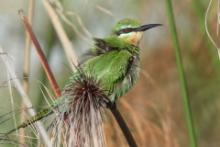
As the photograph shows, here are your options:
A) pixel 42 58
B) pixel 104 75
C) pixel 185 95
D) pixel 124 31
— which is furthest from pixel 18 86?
pixel 124 31

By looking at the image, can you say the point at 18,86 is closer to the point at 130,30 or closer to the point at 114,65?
the point at 114,65

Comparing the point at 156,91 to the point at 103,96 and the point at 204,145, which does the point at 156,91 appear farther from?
the point at 103,96

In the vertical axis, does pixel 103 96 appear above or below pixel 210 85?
above

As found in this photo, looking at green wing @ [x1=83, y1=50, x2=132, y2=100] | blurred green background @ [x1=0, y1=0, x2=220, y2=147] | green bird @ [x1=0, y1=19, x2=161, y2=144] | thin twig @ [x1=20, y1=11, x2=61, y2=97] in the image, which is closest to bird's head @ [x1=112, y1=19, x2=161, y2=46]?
green bird @ [x1=0, y1=19, x2=161, y2=144]

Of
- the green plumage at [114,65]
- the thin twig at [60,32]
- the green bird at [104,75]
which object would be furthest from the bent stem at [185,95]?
the thin twig at [60,32]

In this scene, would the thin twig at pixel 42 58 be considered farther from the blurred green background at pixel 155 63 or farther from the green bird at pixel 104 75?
the blurred green background at pixel 155 63

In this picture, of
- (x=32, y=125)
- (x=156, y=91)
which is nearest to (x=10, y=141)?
(x=32, y=125)

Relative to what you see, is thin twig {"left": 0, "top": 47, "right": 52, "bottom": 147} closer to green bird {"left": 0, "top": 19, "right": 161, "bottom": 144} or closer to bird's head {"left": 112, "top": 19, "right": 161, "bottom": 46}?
green bird {"left": 0, "top": 19, "right": 161, "bottom": 144}
